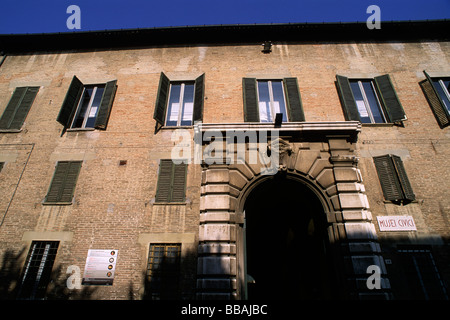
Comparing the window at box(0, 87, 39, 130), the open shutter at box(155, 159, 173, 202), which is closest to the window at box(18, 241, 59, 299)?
the open shutter at box(155, 159, 173, 202)

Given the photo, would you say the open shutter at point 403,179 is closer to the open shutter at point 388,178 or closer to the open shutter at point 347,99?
the open shutter at point 388,178

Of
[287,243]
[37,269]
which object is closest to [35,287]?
[37,269]

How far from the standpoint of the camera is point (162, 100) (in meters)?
9.38

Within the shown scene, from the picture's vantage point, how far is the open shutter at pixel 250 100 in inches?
356

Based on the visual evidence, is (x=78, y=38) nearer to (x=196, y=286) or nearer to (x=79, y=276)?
(x=79, y=276)

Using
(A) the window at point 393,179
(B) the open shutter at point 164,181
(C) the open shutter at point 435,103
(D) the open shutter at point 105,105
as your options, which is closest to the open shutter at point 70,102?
(D) the open shutter at point 105,105

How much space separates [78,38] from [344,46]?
12.3 metres

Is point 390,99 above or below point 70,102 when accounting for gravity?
below

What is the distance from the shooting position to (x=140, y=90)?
9820 mm

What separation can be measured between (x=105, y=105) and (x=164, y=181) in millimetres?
4174

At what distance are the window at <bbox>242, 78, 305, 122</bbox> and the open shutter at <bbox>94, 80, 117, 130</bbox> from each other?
5.37 meters

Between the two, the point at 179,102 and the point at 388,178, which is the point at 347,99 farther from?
the point at 179,102
